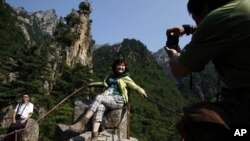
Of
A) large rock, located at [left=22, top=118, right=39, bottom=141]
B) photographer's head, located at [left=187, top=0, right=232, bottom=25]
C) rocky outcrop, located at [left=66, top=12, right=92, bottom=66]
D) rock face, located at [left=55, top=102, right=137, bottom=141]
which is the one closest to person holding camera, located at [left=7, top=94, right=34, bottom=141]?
large rock, located at [left=22, top=118, right=39, bottom=141]

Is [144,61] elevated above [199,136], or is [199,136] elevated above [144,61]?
[144,61]

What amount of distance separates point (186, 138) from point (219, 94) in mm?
265

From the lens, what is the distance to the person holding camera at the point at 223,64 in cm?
175

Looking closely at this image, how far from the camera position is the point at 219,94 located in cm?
194

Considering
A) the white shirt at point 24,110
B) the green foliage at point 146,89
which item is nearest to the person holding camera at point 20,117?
the white shirt at point 24,110

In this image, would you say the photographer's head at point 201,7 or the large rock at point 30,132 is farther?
the large rock at point 30,132

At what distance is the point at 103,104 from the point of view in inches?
288

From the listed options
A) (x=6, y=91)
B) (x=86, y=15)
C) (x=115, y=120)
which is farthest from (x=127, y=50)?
(x=115, y=120)

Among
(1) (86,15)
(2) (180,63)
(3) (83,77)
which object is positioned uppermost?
(1) (86,15)

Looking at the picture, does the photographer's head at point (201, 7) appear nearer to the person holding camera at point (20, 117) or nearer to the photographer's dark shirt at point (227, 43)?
the photographer's dark shirt at point (227, 43)

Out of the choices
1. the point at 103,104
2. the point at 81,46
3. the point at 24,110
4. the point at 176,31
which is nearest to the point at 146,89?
the point at 81,46

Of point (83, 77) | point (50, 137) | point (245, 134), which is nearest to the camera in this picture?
point (245, 134)

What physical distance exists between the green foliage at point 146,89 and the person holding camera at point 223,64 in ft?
180

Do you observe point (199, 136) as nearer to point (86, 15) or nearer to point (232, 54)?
point (232, 54)
